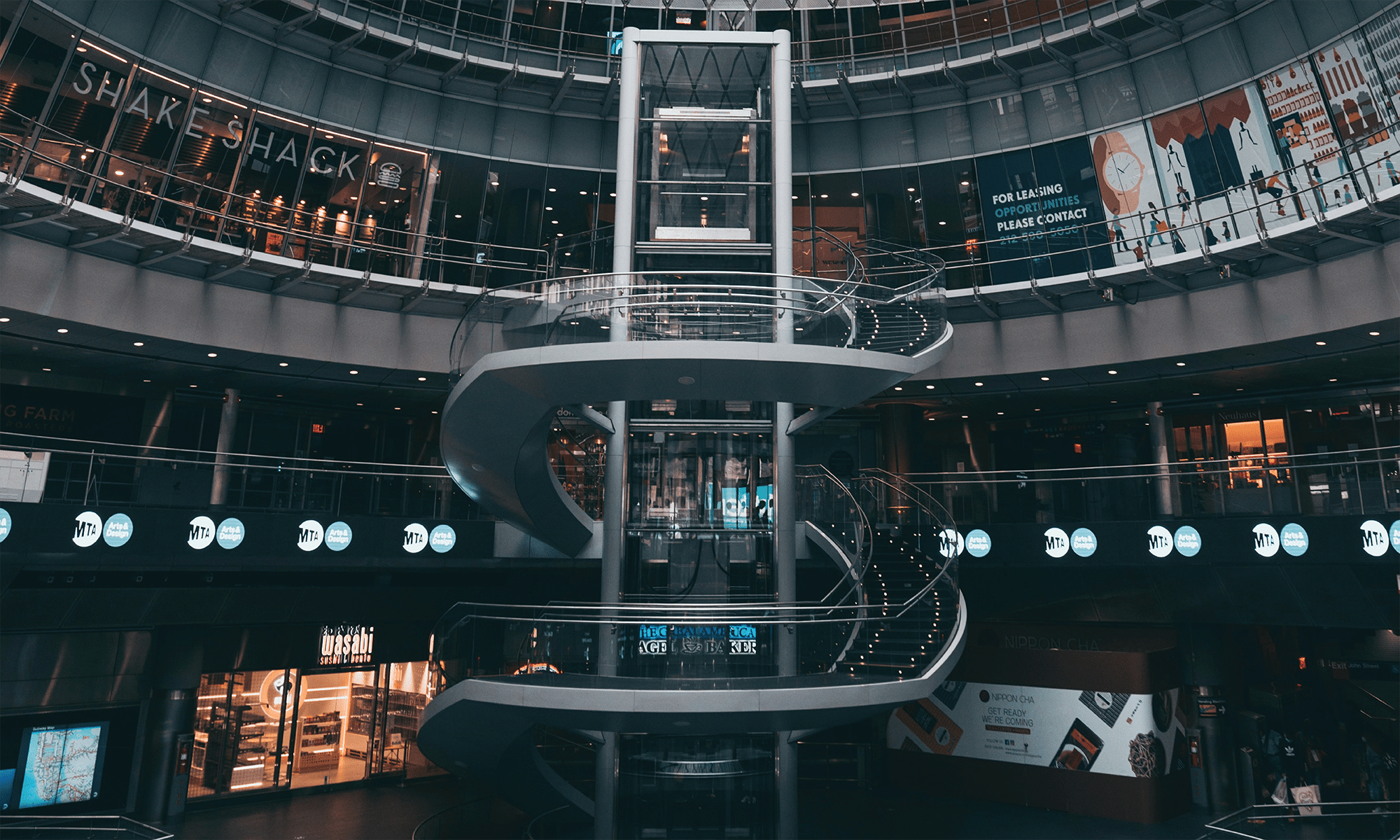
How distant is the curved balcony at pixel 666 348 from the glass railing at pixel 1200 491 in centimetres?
631

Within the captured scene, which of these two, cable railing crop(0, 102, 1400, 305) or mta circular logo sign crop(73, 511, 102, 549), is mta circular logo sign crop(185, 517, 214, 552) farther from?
cable railing crop(0, 102, 1400, 305)

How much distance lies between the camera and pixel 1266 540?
660 inches

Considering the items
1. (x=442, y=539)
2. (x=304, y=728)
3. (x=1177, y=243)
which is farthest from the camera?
(x=304, y=728)

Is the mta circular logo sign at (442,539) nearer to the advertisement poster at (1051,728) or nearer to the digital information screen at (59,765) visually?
the digital information screen at (59,765)

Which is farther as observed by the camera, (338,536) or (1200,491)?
(338,536)

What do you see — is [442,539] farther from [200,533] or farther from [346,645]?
[346,645]

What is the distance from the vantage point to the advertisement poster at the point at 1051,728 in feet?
63.6

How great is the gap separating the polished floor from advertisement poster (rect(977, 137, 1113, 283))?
12.4 m

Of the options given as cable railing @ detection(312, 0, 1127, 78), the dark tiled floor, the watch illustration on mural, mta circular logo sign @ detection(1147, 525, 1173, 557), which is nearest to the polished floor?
the dark tiled floor

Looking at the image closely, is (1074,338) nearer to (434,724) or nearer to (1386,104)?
(1386,104)

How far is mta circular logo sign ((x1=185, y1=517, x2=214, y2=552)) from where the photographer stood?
16391 millimetres

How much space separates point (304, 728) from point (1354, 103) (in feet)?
88.8

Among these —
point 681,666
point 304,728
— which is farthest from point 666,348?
point 304,728

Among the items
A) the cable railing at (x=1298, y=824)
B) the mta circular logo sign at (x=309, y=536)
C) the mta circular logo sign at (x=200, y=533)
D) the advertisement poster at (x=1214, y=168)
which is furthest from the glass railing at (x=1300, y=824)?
the mta circular logo sign at (x=200, y=533)
